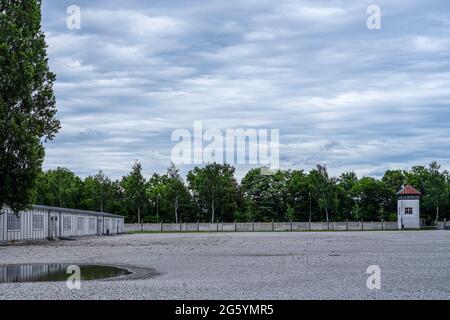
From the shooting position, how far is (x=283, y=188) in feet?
391

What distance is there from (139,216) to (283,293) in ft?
322

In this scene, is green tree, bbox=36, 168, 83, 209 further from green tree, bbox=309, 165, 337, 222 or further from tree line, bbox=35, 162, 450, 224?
green tree, bbox=309, 165, 337, 222

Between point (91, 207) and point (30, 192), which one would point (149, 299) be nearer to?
point (30, 192)

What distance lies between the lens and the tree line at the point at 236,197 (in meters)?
109

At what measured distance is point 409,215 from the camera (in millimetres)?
98375

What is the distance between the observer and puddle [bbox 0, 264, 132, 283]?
16.7m

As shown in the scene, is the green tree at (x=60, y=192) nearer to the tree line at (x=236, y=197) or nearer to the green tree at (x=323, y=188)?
the tree line at (x=236, y=197)

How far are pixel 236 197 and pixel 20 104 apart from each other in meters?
77.8

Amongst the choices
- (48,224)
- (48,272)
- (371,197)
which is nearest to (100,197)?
(371,197)

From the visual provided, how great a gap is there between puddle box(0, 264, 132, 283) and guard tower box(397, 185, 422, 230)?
82.4 metres

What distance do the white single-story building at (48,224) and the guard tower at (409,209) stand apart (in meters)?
45.9

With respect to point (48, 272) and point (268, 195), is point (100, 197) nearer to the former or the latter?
point (268, 195)
